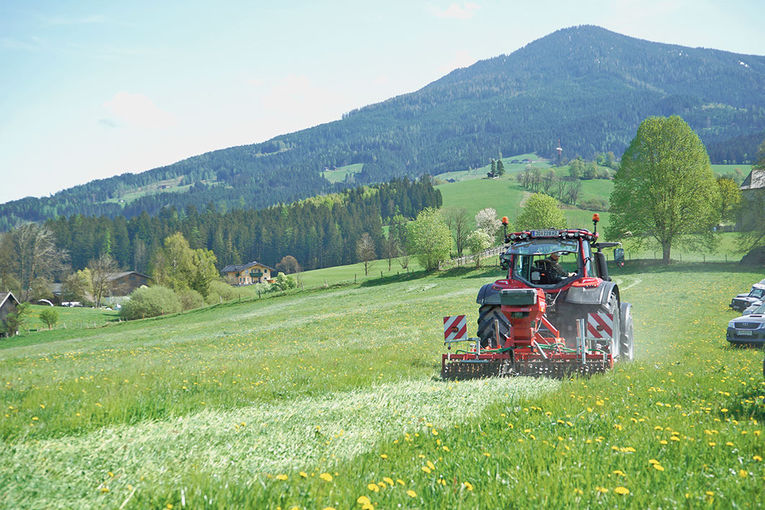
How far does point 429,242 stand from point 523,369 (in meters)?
64.8

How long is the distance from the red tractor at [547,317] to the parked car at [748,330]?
5.21 m

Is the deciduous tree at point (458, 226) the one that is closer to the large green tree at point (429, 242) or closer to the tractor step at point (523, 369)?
the large green tree at point (429, 242)

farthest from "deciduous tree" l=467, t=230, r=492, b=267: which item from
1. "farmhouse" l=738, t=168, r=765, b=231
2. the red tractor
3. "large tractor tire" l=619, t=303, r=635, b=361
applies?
the red tractor

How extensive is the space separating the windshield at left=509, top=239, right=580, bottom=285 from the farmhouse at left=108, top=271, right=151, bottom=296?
119739 mm

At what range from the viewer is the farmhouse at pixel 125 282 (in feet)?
400

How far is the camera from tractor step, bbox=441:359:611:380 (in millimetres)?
10414

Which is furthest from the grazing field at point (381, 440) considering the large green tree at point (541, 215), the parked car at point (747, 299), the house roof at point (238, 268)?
the house roof at point (238, 268)

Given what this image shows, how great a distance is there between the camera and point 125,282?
134m

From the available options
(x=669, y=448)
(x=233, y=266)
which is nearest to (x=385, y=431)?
(x=669, y=448)

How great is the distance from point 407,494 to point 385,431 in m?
2.03

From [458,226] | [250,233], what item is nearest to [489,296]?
[458,226]

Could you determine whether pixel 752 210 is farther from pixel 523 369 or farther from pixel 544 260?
pixel 523 369

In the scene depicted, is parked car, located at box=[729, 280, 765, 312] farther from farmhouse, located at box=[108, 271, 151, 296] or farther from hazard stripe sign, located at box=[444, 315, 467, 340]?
farmhouse, located at box=[108, 271, 151, 296]

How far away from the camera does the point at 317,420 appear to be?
6590 millimetres
